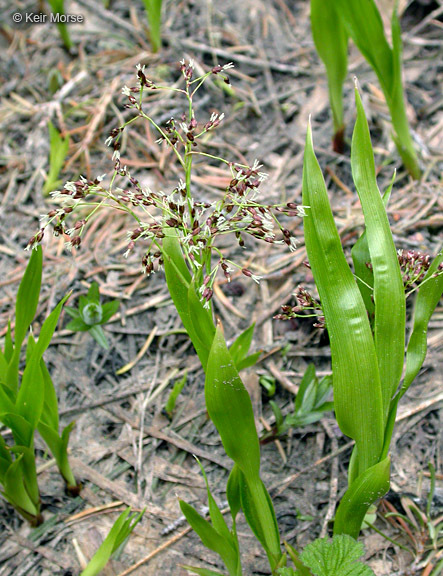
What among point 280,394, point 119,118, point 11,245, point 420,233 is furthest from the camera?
point 119,118

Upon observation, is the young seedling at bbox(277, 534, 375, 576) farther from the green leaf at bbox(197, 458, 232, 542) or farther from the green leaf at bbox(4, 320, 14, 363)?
the green leaf at bbox(4, 320, 14, 363)

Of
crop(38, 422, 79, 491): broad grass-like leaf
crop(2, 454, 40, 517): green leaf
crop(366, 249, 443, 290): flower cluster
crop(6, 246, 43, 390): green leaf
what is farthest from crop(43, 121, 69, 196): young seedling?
crop(366, 249, 443, 290): flower cluster

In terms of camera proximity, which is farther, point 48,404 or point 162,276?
point 162,276

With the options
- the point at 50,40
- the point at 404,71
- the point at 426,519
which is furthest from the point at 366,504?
the point at 50,40

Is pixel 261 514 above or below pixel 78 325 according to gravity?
below

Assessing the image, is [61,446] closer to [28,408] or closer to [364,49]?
[28,408]

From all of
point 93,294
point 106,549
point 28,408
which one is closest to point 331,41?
point 93,294

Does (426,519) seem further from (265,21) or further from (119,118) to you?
(265,21)
